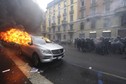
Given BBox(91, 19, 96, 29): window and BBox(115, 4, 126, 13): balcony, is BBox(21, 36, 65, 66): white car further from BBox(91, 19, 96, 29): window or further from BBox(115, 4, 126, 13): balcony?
BBox(91, 19, 96, 29): window

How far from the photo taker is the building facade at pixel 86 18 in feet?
70.3

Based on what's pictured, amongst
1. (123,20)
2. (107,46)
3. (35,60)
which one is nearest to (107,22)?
(123,20)

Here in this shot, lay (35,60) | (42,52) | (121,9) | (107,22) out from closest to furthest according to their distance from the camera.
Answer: (42,52)
(35,60)
(121,9)
(107,22)

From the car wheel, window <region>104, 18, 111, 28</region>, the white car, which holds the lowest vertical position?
the car wheel

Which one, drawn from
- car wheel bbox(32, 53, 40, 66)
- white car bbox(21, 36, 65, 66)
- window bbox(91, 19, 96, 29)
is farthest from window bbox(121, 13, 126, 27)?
car wheel bbox(32, 53, 40, 66)

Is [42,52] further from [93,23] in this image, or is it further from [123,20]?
[93,23]

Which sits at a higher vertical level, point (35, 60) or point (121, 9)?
point (121, 9)

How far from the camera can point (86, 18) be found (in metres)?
29.5

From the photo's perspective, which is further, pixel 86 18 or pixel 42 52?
pixel 86 18

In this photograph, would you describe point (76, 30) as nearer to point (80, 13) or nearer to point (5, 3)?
point (80, 13)

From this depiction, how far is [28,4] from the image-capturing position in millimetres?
13727

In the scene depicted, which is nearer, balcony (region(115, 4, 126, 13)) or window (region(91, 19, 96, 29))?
balcony (region(115, 4, 126, 13))

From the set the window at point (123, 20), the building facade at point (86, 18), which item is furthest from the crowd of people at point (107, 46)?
the window at point (123, 20)

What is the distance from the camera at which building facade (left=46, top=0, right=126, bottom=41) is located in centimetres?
2142
